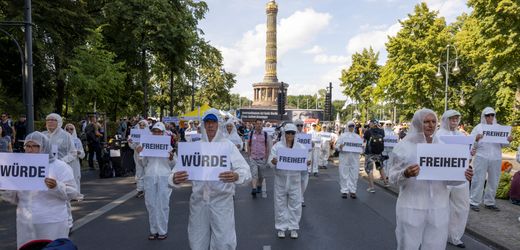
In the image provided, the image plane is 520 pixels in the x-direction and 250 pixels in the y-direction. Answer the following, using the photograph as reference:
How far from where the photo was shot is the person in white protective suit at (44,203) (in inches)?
164

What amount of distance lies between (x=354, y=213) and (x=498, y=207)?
10.5 feet

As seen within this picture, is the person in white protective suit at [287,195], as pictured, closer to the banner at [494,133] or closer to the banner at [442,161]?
the banner at [442,161]

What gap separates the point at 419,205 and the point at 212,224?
78.6 inches

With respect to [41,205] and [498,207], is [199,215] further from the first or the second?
[498,207]

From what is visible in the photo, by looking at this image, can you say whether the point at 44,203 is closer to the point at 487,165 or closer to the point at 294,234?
the point at 294,234

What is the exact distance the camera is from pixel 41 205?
13.9 ft

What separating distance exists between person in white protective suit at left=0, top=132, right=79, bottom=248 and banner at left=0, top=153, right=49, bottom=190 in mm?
71

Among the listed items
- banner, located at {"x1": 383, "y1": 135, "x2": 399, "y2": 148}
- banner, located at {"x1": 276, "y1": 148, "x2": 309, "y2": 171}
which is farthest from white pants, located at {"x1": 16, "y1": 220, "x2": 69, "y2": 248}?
banner, located at {"x1": 383, "y1": 135, "x2": 399, "y2": 148}

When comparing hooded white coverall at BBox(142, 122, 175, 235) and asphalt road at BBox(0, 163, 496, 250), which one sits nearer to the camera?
asphalt road at BBox(0, 163, 496, 250)

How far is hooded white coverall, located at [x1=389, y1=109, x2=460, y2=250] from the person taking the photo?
402 cm

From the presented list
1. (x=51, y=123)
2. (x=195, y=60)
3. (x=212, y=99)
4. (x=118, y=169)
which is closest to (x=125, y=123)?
(x=118, y=169)

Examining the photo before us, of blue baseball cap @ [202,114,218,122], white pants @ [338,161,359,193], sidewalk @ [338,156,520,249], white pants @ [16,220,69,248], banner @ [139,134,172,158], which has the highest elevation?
blue baseball cap @ [202,114,218,122]

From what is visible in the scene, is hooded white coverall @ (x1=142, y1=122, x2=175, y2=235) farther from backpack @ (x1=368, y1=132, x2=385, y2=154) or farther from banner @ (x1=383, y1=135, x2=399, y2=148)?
banner @ (x1=383, y1=135, x2=399, y2=148)

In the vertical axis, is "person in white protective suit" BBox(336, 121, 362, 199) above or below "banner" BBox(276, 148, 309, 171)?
below
